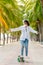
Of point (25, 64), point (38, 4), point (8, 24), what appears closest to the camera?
point (25, 64)

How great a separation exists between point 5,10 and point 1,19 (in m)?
0.88

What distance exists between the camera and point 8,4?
20.0 m

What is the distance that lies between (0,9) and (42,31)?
846 inches

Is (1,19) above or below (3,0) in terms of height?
below

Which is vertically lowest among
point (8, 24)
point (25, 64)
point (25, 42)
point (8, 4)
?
point (25, 64)

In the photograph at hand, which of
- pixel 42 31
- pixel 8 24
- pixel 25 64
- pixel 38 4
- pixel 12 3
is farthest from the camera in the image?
pixel 42 31

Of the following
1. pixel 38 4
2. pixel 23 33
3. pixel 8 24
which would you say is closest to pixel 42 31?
pixel 8 24

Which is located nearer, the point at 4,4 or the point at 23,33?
the point at 23,33

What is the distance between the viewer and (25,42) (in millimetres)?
10211

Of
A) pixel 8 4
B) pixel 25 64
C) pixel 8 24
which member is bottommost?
pixel 25 64

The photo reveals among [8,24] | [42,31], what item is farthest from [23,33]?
[42,31]

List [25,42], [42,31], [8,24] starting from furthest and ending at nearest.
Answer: [42,31], [8,24], [25,42]

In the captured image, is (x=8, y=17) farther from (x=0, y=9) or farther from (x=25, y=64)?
(x=25, y=64)

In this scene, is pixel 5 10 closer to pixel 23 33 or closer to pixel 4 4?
pixel 4 4
